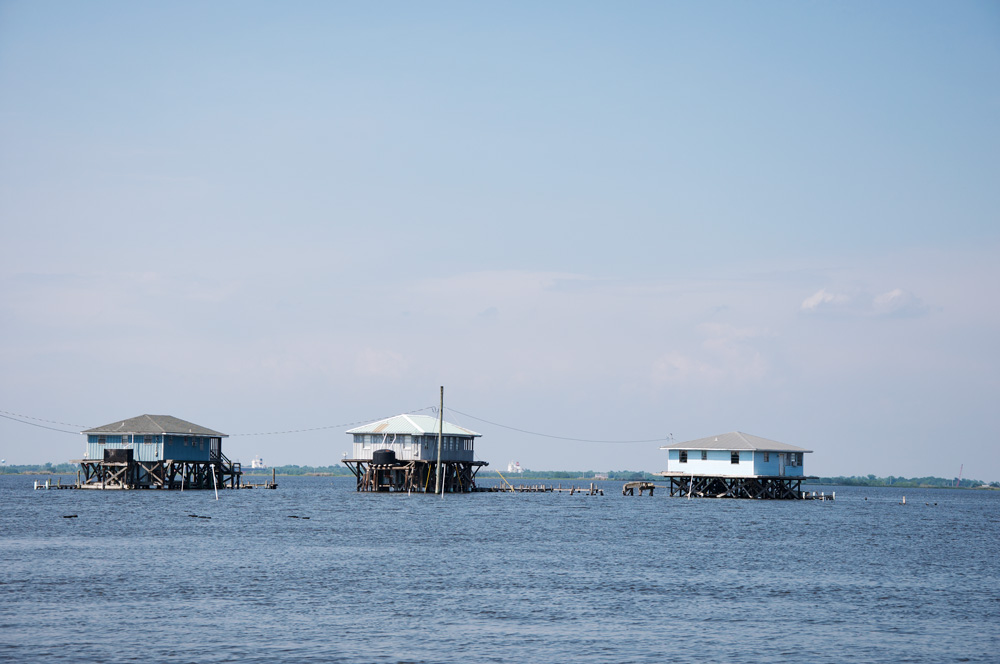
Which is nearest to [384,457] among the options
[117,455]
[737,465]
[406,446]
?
[406,446]

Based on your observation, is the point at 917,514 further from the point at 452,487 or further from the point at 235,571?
the point at 235,571

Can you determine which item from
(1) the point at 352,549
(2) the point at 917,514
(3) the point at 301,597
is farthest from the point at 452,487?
(3) the point at 301,597

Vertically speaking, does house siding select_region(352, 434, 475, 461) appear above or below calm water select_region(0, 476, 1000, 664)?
Result: above

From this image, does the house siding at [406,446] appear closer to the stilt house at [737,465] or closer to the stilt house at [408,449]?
the stilt house at [408,449]

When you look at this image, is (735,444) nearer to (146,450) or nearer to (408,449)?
(408,449)

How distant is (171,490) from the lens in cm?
11506

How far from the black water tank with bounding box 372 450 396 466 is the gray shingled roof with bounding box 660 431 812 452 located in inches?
1202

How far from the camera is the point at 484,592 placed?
39406mm

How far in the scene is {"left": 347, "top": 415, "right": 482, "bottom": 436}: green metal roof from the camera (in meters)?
109

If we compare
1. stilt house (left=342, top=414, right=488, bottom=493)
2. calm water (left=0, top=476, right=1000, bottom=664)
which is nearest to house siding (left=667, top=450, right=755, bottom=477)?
stilt house (left=342, top=414, right=488, bottom=493)

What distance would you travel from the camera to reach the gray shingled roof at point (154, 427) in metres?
108

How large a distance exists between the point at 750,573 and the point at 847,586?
4683 millimetres

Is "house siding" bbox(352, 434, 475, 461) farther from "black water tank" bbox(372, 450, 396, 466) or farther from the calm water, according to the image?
the calm water

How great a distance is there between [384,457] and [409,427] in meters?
4.10
